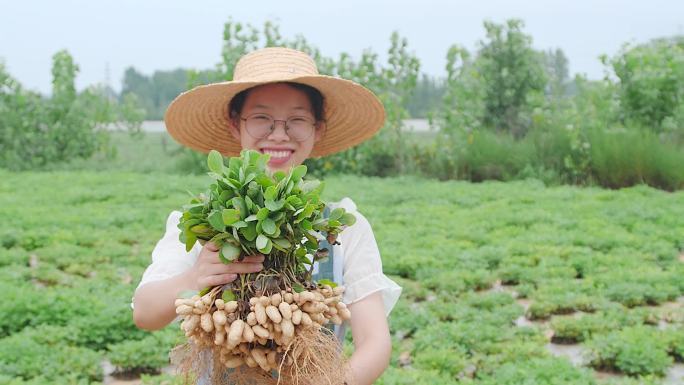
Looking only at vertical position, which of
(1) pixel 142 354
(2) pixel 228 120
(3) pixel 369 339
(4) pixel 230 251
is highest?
(2) pixel 228 120

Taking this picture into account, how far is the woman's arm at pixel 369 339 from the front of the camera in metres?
2.11

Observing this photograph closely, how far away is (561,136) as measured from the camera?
488 inches

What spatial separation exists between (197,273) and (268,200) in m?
0.26

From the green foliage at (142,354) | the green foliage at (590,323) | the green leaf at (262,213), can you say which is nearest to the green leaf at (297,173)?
the green leaf at (262,213)

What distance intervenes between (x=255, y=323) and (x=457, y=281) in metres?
4.45

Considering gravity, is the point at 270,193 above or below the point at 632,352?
above

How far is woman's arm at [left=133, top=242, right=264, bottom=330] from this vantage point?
1788 millimetres

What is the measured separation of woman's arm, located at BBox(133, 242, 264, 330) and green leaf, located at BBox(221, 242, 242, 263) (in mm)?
37

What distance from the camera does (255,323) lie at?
5.62 ft

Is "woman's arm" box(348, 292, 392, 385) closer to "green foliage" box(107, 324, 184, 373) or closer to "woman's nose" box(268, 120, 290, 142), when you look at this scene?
"woman's nose" box(268, 120, 290, 142)

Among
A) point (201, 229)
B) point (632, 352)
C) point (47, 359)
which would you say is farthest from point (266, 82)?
point (632, 352)

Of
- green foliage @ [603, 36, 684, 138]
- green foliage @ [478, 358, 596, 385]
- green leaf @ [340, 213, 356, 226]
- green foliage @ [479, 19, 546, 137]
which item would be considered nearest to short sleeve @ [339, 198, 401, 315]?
green leaf @ [340, 213, 356, 226]

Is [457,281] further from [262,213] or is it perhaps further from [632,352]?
[262,213]

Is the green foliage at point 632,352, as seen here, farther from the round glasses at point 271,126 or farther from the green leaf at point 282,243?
the green leaf at point 282,243
